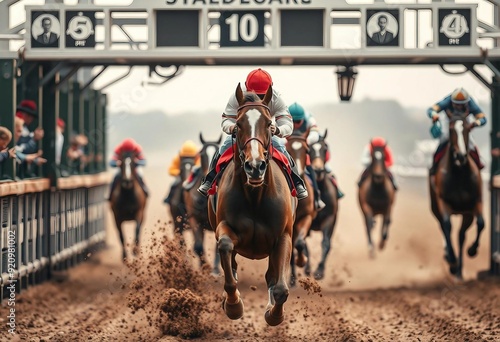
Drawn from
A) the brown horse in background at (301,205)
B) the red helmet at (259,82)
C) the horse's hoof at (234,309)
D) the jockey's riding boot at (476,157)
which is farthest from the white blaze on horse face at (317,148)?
the horse's hoof at (234,309)

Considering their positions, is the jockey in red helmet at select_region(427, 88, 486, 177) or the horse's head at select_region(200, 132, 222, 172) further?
the horse's head at select_region(200, 132, 222, 172)

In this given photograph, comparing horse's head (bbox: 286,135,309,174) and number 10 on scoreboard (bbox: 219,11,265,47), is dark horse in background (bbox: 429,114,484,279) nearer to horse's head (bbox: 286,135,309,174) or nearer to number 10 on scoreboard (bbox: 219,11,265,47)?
horse's head (bbox: 286,135,309,174)

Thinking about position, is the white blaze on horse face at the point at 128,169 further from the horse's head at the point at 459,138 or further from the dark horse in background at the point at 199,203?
the horse's head at the point at 459,138

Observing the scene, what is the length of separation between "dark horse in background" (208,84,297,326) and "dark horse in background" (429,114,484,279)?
516cm

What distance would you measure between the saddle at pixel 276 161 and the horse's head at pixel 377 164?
30.3 feet

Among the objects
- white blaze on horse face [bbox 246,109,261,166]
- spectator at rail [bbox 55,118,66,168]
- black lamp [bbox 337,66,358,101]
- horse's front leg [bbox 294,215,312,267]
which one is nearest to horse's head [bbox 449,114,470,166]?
black lamp [bbox 337,66,358,101]

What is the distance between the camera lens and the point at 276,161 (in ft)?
33.8

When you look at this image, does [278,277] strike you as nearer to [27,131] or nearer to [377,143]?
[27,131]

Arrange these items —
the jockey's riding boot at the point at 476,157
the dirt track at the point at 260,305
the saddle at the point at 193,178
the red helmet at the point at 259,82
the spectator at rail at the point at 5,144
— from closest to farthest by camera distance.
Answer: the red helmet at the point at 259,82 < the dirt track at the point at 260,305 < the spectator at rail at the point at 5,144 < the jockey's riding boot at the point at 476,157 < the saddle at the point at 193,178

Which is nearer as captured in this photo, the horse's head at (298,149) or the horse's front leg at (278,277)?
the horse's front leg at (278,277)

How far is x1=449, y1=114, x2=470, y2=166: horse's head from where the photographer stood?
14.7m

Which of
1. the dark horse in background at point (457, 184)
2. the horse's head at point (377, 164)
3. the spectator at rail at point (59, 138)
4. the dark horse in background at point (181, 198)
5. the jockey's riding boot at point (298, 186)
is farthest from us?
the horse's head at point (377, 164)

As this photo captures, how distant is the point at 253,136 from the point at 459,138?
20.1ft

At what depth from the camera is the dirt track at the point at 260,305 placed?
1147 cm
